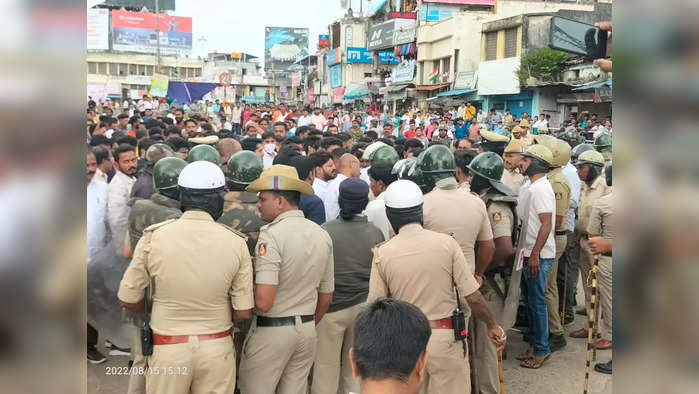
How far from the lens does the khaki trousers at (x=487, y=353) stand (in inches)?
199

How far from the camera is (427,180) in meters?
4.98

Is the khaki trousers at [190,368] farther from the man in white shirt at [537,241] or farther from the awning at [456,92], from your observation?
the awning at [456,92]

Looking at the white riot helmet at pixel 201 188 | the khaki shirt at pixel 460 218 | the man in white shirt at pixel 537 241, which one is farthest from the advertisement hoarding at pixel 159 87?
the white riot helmet at pixel 201 188

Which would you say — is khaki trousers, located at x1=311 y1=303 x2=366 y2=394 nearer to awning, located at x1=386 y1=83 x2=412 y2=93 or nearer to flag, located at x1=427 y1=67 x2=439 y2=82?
flag, located at x1=427 y1=67 x2=439 y2=82

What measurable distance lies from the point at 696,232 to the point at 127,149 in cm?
627

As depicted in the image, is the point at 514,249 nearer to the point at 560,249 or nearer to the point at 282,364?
the point at 560,249

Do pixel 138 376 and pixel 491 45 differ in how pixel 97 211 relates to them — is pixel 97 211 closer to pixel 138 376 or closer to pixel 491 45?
pixel 138 376

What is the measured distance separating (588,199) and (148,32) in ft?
221

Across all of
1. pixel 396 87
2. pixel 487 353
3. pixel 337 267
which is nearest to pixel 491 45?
pixel 396 87

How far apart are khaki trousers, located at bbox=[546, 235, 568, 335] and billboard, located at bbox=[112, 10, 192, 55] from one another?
2559 inches

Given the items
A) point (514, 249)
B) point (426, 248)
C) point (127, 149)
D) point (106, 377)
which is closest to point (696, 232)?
point (426, 248)

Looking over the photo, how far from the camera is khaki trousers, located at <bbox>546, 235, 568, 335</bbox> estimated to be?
20.4 ft

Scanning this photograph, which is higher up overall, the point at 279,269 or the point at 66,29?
the point at 66,29

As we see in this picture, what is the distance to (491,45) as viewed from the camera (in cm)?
3506
